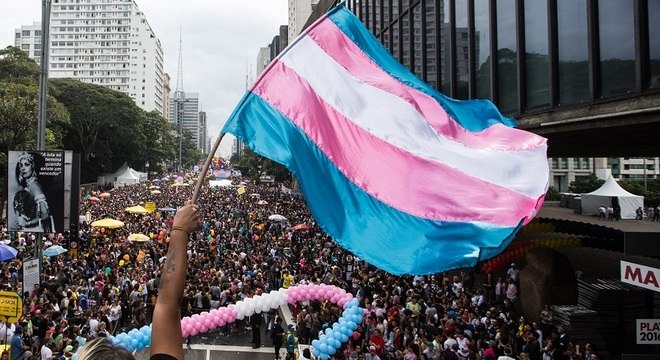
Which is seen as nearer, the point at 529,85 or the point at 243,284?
the point at 529,85

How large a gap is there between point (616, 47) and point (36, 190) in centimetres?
1442

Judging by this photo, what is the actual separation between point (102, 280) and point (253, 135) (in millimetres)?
13582

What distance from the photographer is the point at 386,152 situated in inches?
236

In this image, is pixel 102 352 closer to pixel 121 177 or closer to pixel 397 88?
pixel 397 88

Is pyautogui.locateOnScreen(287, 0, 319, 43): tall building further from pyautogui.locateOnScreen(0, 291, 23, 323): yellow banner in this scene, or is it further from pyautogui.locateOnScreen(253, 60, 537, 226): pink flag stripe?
pyautogui.locateOnScreen(253, 60, 537, 226): pink flag stripe

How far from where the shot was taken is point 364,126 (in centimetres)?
621

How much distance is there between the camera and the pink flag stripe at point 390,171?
5.23 m

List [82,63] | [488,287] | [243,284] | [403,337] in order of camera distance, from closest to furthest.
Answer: [403,337]
[243,284]
[488,287]
[82,63]

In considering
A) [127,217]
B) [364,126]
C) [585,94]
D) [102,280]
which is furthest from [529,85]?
[127,217]

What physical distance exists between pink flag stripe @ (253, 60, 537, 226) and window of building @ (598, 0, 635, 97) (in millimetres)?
7674

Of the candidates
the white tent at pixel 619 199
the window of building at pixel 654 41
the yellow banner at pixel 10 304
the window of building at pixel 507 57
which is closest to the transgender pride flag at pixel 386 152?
the window of building at pixel 654 41

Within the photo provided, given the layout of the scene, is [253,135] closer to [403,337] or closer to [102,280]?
[403,337]

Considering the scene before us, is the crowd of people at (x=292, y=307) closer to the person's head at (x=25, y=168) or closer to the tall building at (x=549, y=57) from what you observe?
the person's head at (x=25, y=168)

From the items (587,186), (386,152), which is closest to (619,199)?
(587,186)
